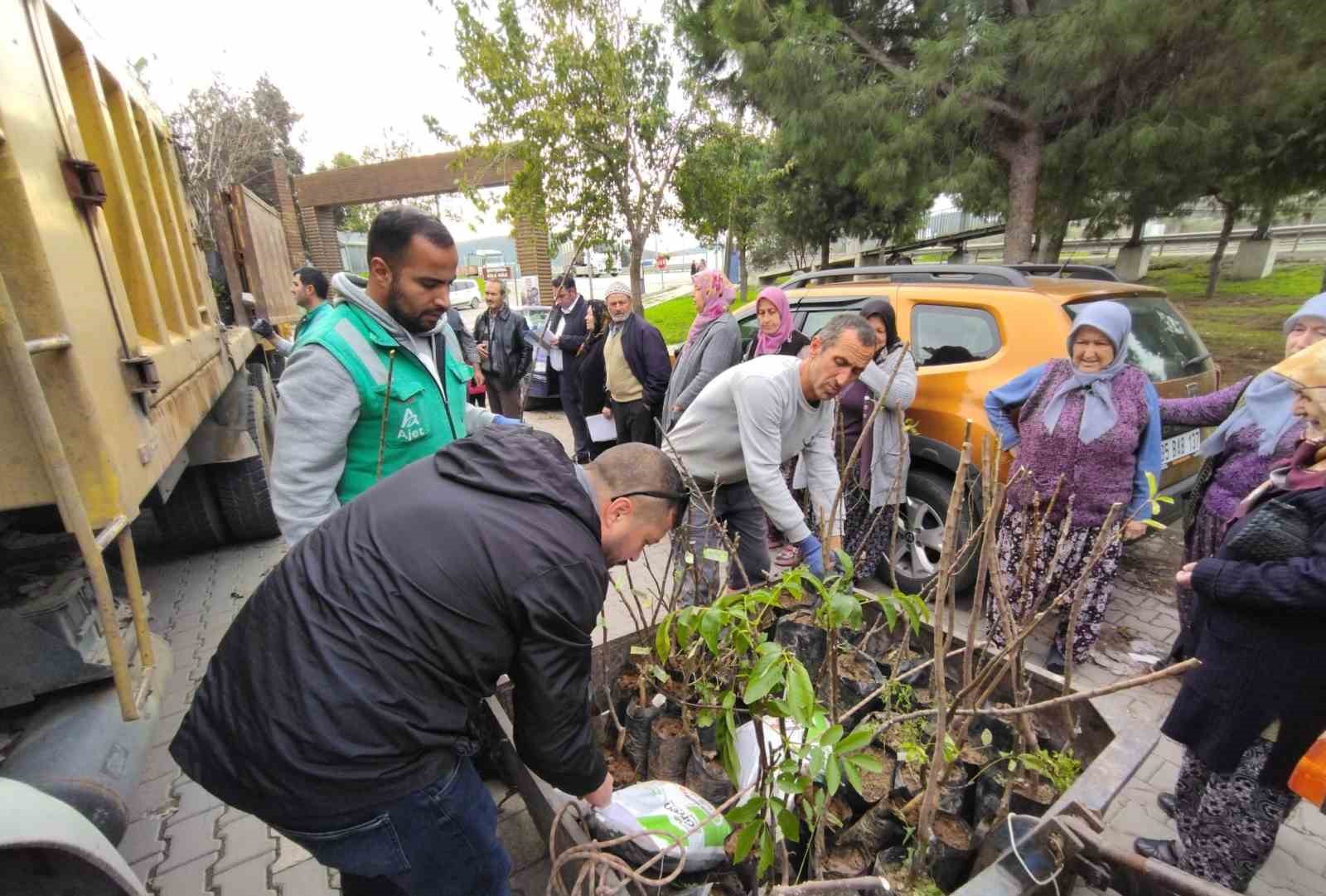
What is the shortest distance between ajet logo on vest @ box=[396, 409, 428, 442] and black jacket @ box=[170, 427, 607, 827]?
0.71 m

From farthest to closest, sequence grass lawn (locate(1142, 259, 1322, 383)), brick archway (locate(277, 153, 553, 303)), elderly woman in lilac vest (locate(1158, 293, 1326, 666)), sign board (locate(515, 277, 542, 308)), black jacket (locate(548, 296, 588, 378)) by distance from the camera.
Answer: brick archway (locate(277, 153, 553, 303))
sign board (locate(515, 277, 542, 308))
grass lawn (locate(1142, 259, 1322, 383))
black jacket (locate(548, 296, 588, 378))
elderly woman in lilac vest (locate(1158, 293, 1326, 666))

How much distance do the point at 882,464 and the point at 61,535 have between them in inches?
133

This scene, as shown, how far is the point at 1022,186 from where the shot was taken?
6.55 m

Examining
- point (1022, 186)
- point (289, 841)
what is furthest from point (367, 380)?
point (1022, 186)

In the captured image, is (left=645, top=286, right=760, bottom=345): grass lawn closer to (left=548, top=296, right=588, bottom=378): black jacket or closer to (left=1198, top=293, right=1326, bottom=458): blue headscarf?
(left=548, top=296, right=588, bottom=378): black jacket

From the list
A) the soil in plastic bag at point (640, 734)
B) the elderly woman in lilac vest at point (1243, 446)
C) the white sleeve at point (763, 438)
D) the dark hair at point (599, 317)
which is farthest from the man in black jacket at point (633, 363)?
the elderly woman in lilac vest at point (1243, 446)

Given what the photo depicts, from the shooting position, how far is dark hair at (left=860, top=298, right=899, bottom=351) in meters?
3.48

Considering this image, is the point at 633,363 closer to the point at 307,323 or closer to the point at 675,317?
the point at 307,323

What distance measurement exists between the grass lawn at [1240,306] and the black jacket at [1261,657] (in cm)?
360

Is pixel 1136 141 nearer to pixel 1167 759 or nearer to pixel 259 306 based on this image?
pixel 1167 759

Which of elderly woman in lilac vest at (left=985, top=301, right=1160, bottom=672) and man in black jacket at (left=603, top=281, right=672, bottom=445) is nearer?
elderly woman in lilac vest at (left=985, top=301, right=1160, bottom=672)

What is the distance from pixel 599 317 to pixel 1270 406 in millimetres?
4324

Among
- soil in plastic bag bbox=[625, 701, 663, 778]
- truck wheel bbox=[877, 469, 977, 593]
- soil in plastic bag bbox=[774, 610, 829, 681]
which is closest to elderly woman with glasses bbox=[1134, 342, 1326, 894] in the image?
soil in plastic bag bbox=[774, 610, 829, 681]

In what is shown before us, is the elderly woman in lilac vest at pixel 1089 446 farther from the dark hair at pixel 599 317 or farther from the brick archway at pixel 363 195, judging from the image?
the brick archway at pixel 363 195
